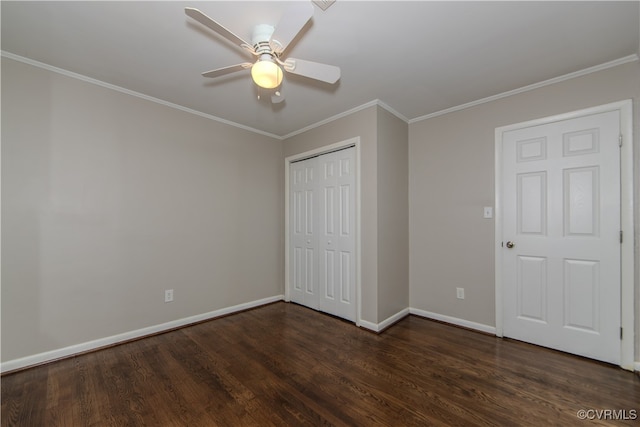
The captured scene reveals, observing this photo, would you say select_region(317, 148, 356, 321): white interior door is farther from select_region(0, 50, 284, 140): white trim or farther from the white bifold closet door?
select_region(0, 50, 284, 140): white trim

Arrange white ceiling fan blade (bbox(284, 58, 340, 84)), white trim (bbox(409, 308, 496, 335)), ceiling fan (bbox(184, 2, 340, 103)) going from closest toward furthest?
ceiling fan (bbox(184, 2, 340, 103)) < white ceiling fan blade (bbox(284, 58, 340, 84)) < white trim (bbox(409, 308, 496, 335))

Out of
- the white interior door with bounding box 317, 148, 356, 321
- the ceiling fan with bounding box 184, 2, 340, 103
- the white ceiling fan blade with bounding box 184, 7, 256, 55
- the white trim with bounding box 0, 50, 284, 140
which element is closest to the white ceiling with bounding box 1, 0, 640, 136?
the white trim with bounding box 0, 50, 284, 140

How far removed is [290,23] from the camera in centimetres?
142

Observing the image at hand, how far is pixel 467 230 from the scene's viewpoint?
2953 millimetres

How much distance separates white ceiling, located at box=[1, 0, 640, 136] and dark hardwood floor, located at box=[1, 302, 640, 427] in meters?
2.50

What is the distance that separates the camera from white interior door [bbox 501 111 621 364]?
2203 millimetres

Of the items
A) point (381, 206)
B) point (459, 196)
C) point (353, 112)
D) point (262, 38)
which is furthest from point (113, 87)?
point (459, 196)

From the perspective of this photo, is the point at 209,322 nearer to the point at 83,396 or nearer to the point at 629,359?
the point at 83,396

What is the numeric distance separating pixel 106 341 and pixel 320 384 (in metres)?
2.10

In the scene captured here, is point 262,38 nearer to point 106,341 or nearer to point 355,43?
point 355,43

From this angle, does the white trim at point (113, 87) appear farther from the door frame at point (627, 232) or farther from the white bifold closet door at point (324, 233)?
the door frame at point (627, 232)

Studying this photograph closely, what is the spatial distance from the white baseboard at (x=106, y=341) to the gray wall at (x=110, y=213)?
4 cm

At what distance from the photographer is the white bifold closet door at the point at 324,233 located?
125 inches

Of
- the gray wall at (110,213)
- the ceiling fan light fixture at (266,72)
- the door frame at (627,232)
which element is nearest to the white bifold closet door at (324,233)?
the gray wall at (110,213)
